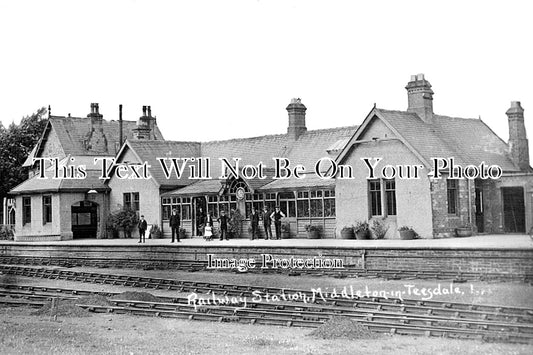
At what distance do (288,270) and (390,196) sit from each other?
8.03m

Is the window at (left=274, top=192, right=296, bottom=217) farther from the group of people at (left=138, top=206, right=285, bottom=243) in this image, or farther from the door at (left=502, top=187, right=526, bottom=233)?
the door at (left=502, top=187, right=526, bottom=233)

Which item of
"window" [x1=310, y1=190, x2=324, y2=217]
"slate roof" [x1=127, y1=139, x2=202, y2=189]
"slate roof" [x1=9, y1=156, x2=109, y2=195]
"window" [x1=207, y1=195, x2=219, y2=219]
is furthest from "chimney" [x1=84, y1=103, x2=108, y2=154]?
"window" [x1=310, y1=190, x2=324, y2=217]

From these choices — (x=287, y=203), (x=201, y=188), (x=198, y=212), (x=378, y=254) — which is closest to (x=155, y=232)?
(x=198, y=212)

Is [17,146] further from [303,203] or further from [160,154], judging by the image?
[303,203]

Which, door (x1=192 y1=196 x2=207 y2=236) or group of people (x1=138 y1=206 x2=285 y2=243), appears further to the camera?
door (x1=192 y1=196 x2=207 y2=236)

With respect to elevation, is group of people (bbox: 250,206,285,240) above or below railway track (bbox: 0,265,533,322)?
above

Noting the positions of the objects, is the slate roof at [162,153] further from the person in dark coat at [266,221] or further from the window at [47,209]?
the person in dark coat at [266,221]

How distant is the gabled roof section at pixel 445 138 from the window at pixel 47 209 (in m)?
17.8

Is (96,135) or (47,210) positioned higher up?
(96,135)

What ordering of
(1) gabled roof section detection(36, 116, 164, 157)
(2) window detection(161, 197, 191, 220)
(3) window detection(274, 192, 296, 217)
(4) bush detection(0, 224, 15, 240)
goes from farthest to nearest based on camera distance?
(1) gabled roof section detection(36, 116, 164, 157) < (4) bush detection(0, 224, 15, 240) < (2) window detection(161, 197, 191, 220) < (3) window detection(274, 192, 296, 217)

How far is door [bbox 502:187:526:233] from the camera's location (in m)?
29.7

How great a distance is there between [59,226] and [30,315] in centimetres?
2403

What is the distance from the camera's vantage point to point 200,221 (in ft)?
124

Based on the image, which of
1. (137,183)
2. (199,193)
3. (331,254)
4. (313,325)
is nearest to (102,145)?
(137,183)
